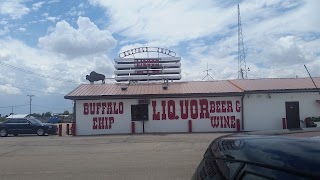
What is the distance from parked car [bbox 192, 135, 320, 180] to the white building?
94.8ft

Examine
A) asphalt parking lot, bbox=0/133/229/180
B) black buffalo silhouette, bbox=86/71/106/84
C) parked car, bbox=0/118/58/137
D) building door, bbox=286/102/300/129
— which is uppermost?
black buffalo silhouette, bbox=86/71/106/84

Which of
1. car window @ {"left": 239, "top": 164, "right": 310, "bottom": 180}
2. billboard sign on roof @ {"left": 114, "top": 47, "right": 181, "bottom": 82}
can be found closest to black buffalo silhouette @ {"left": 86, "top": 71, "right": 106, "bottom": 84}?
billboard sign on roof @ {"left": 114, "top": 47, "right": 181, "bottom": 82}

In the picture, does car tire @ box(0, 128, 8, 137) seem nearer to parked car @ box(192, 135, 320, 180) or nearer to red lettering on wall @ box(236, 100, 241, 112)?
red lettering on wall @ box(236, 100, 241, 112)

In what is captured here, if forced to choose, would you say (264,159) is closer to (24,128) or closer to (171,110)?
(171,110)

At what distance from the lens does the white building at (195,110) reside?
31.7m

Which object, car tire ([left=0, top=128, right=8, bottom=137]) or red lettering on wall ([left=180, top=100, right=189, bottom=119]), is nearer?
red lettering on wall ([left=180, top=100, right=189, bottom=119])

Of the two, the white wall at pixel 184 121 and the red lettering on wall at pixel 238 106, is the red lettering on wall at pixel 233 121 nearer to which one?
the white wall at pixel 184 121

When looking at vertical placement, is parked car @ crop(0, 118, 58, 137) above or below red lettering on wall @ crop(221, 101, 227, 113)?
below

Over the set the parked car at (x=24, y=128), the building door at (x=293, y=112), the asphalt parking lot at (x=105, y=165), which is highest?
the building door at (x=293, y=112)

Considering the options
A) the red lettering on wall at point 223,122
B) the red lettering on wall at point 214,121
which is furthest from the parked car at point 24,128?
the red lettering on wall at point 223,122

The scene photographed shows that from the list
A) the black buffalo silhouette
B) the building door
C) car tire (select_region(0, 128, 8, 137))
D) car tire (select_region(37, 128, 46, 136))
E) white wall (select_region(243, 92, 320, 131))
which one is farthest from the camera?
the black buffalo silhouette

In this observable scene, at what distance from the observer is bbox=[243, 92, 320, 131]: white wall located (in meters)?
31.7

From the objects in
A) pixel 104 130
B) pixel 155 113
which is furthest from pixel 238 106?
pixel 104 130

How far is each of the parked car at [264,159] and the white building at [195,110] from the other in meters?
28.9
